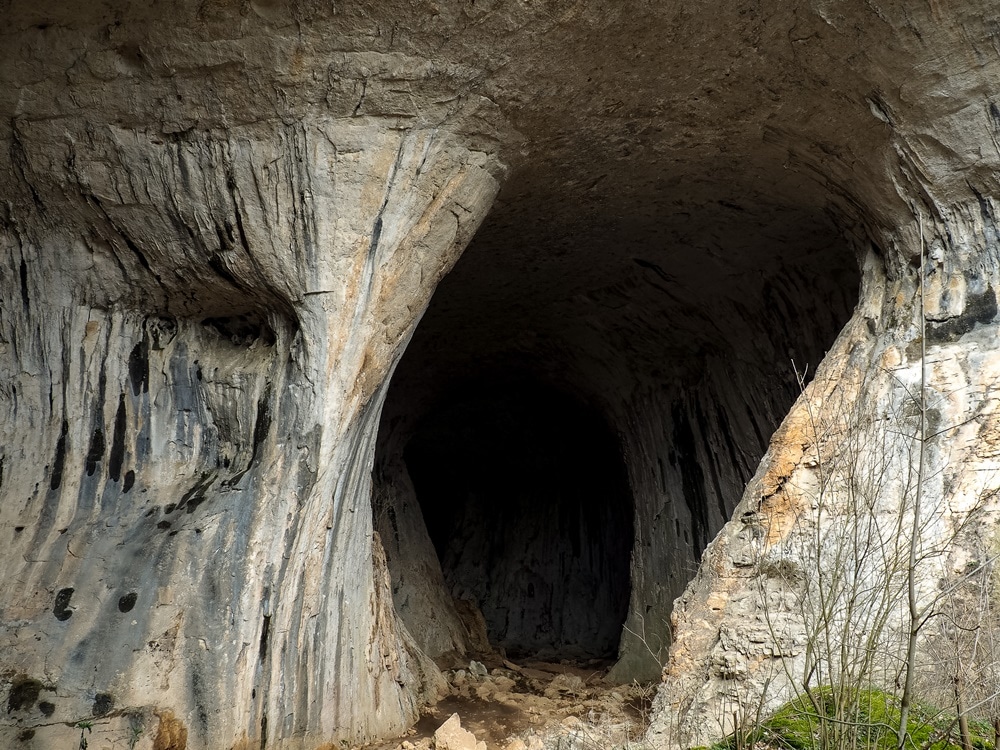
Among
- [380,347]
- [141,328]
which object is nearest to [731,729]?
[380,347]

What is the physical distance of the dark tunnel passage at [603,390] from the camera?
20.7ft

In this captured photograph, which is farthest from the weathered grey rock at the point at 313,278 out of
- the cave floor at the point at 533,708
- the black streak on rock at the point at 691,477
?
the black streak on rock at the point at 691,477

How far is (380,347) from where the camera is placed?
478 centimetres

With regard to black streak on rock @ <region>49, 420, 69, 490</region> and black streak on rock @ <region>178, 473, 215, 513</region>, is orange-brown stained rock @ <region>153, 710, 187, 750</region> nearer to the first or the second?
black streak on rock @ <region>178, 473, 215, 513</region>

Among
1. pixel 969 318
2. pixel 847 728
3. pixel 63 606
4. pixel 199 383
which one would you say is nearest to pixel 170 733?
pixel 63 606

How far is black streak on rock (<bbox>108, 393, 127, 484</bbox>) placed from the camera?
15.3ft

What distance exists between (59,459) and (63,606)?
81 cm

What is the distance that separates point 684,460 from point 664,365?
35.1 inches

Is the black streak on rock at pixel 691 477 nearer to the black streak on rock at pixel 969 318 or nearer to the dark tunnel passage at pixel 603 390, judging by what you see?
the dark tunnel passage at pixel 603 390

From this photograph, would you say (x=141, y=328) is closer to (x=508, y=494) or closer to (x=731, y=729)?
(x=731, y=729)

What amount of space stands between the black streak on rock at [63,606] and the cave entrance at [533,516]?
19.3 feet

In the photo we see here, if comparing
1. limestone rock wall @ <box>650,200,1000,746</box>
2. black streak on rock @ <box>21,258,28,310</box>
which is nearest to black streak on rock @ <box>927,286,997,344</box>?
limestone rock wall @ <box>650,200,1000,746</box>

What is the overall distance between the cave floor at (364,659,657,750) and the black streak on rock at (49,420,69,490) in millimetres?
2199

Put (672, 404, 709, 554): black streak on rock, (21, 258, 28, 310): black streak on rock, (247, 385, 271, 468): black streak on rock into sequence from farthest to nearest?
(672, 404, 709, 554): black streak on rock
(21, 258, 28, 310): black streak on rock
(247, 385, 271, 468): black streak on rock
